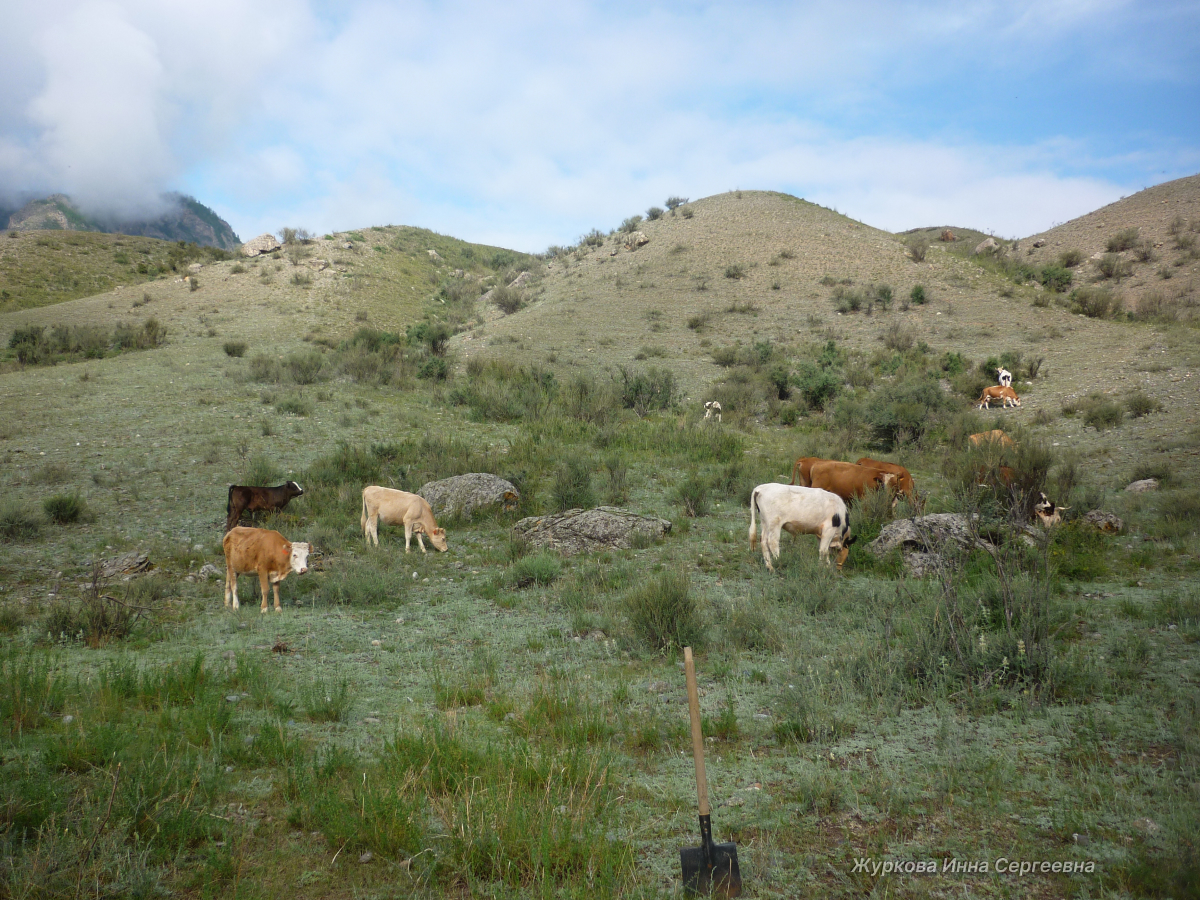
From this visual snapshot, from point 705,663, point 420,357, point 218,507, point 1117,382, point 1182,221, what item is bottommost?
point 705,663

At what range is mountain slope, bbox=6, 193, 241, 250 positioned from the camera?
71.2 m

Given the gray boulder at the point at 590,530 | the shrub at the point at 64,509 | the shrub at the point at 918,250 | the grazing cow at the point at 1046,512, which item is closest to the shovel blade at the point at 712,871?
the gray boulder at the point at 590,530

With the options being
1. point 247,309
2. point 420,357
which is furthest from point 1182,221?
point 247,309

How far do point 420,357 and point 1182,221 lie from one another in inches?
1559

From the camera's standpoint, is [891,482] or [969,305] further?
[969,305]

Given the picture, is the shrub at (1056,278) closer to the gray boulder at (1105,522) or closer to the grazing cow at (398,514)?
the gray boulder at (1105,522)

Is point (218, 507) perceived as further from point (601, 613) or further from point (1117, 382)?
point (1117, 382)

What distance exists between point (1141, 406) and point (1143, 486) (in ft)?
18.1

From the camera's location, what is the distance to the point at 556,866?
3.41 metres

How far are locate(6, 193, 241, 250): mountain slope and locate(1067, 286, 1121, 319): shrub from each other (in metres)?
60.8

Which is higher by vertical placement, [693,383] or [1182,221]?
[1182,221]

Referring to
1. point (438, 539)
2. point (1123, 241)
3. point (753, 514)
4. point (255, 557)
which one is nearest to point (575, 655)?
point (753, 514)

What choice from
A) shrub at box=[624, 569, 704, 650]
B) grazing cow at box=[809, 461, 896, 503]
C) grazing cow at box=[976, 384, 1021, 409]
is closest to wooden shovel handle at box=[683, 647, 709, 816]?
shrub at box=[624, 569, 704, 650]

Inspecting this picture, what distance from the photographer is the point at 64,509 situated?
35.4ft
